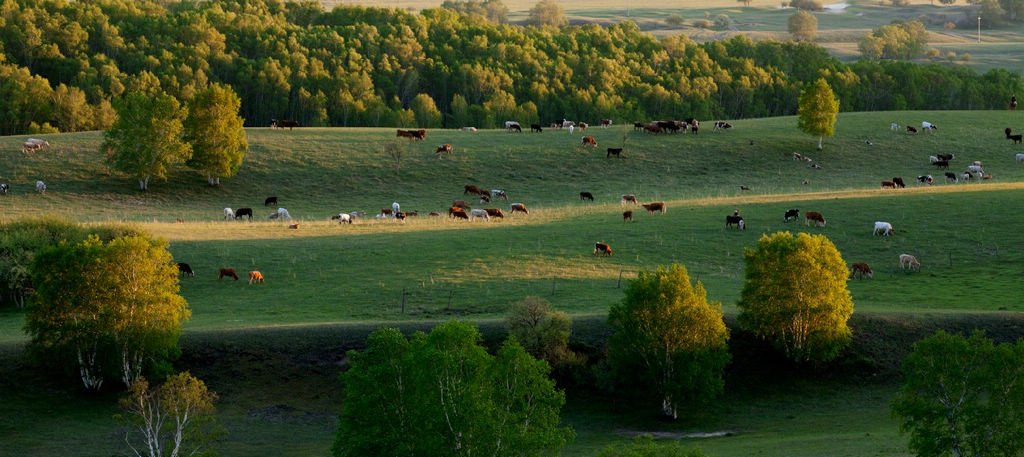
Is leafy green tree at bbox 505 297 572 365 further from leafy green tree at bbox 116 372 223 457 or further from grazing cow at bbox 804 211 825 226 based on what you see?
grazing cow at bbox 804 211 825 226

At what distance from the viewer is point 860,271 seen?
57.1 metres

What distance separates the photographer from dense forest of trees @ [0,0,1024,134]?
460 ft

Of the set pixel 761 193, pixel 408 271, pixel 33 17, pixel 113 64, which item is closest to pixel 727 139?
pixel 761 193

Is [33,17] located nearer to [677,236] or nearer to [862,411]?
[677,236]

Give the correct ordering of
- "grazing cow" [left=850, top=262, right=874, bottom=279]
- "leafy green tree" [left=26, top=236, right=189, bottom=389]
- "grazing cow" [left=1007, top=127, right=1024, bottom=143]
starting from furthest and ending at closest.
→ "grazing cow" [left=1007, top=127, right=1024, bottom=143] → "grazing cow" [left=850, top=262, right=874, bottom=279] → "leafy green tree" [left=26, top=236, right=189, bottom=389]

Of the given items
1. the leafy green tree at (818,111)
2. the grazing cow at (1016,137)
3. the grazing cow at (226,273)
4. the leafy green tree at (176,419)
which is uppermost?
the leafy green tree at (818,111)

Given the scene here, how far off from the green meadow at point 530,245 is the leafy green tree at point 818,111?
211 cm

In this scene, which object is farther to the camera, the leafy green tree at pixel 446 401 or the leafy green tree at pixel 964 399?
the leafy green tree at pixel 446 401

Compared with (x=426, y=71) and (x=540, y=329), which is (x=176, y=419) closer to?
(x=540, y=329)

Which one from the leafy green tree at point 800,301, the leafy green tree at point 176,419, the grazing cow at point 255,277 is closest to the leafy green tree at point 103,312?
the leafy green tree at point 176,419

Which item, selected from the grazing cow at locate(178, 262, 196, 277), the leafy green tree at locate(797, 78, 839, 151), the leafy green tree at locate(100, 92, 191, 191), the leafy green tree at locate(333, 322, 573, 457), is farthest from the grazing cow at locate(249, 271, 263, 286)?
the leafy green tree at locate(797, 78, 839, 151)

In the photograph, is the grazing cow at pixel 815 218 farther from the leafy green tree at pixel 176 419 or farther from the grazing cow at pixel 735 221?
the leafy green tree at pixel 176 419

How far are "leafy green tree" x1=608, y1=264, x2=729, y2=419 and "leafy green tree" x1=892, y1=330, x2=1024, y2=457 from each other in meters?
11.3

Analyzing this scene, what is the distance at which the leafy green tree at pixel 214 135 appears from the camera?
85.7 metres
